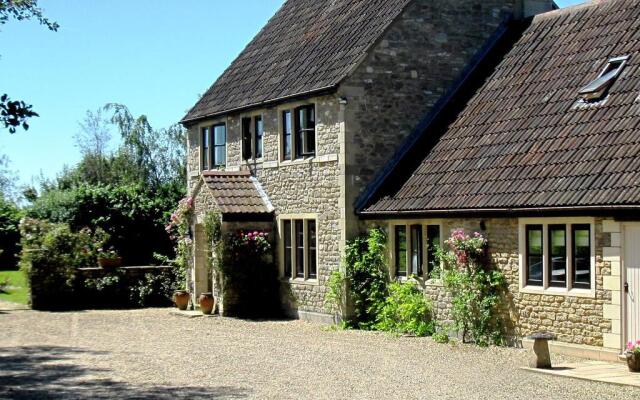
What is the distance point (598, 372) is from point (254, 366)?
5.59m

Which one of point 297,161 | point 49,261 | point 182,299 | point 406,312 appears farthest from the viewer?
point 49,261

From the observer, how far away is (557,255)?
55.4ft

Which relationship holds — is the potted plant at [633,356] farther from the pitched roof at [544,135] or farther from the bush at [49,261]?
the bush at [49,261]

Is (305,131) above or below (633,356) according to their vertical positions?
above

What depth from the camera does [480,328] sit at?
18406 mm

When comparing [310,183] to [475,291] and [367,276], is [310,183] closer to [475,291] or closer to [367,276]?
[367,276]

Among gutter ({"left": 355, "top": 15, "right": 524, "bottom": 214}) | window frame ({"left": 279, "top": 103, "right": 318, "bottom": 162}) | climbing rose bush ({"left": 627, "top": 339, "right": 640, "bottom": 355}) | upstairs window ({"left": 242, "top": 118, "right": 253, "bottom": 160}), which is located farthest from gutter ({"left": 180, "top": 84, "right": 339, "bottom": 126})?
climbing rose bush ({"left": 627, "top": 339, "right": 640, "bottom": 355})

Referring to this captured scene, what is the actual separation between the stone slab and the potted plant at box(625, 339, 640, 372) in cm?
11

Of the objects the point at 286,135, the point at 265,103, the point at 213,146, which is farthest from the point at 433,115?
the point at 213,146

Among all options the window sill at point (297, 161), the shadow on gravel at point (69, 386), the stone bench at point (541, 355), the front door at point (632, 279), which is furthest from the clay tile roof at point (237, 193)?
the front door at point (632, 279)

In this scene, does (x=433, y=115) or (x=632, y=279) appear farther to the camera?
(x=433, y=115)

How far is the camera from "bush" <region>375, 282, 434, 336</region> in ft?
65.7

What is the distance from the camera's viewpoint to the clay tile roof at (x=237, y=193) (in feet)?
82.6

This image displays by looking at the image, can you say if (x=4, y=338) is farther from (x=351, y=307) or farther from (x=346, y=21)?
(x=346, y=21)
